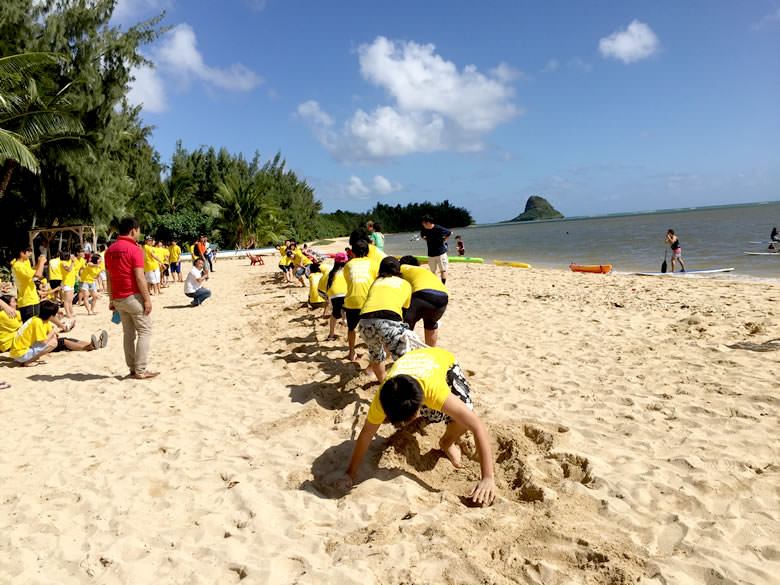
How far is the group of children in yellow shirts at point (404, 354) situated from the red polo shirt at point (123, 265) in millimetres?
2326

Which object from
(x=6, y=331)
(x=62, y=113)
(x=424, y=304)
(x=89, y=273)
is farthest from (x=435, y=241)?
(x=62, y=113)

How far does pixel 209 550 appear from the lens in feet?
8.83

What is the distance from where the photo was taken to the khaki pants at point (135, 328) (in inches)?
218

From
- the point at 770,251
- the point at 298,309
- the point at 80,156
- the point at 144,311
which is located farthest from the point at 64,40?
the point at 770,251

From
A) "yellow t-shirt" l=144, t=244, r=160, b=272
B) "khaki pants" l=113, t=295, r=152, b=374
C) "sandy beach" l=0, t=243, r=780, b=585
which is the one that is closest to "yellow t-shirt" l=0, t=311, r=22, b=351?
"sandy beach" l=0, t=243, r=780, b=585

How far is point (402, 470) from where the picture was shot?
11.5ft

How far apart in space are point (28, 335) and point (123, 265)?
2676mm

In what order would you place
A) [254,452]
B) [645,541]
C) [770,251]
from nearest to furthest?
[645,541] → [254,452] → [770,251]

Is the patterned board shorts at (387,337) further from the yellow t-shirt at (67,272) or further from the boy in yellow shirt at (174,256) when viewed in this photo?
the boy in yellow shirt at (174,256)

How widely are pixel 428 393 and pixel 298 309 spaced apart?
7.02 m

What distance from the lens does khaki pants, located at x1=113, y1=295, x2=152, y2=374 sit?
5531mm

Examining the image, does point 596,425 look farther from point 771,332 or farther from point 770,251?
point 770,251

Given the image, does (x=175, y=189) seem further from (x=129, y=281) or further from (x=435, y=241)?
(x=129, y=281)

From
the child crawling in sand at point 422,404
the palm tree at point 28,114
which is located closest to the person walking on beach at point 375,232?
the child crawling in sand at point 422,404
